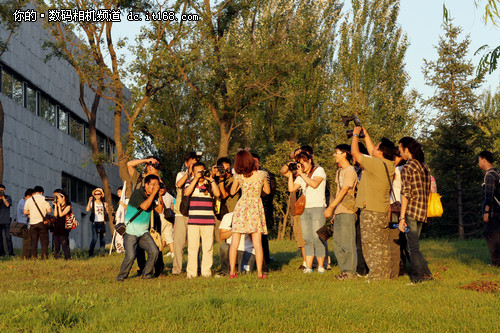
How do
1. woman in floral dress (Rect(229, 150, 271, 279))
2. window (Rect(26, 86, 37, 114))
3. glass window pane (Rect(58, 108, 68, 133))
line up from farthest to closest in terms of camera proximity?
glass window pane (Rect(58, 108, 68, 133)), window (Rect(26, 86, 37, 114)), woman in floral dress (Rect(229, 150, 271, 279))

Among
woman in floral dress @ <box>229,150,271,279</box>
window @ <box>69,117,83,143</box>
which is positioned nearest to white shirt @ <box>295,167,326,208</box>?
woman in floral dress @ <box>229,150,271,279</box>

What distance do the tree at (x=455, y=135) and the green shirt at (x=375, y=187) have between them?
18.8m

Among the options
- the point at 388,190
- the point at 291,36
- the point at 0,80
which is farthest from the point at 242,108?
the point at 388,190

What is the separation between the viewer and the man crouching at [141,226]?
37.0ft

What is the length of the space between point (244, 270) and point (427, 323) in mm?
5826

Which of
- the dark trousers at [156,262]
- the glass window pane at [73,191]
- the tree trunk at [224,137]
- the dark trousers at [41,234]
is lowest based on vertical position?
the dark trousers at [156,262]

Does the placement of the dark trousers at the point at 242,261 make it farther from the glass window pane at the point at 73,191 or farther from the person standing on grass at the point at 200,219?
the glass window pane at the point at 73,191

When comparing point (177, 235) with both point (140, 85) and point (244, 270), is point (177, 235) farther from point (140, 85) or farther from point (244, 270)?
point (140, 85)

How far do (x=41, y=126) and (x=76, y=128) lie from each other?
8.17m

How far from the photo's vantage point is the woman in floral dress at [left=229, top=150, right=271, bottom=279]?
435 inches

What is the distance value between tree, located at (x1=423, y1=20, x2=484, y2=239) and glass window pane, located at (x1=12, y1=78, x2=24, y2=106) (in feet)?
62.6

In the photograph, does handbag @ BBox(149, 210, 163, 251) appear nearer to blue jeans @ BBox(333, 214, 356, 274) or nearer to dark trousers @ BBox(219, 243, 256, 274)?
dark trousers @ BBox(219, 243, 256, 274)

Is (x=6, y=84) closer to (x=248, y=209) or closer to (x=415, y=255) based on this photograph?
(x=248, y=209)

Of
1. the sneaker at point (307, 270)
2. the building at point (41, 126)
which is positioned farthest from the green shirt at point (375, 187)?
A: the building at point (41, 126)
